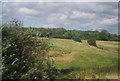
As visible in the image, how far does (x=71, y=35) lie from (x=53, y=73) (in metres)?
32.2

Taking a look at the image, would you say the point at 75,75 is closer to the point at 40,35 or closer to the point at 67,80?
the point at 67,80

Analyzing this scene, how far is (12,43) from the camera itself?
5371 mm

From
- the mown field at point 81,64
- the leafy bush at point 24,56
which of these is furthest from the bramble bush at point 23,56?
the mown field at point 81,64

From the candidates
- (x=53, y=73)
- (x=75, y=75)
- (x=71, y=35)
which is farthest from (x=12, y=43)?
(x=71, y=35)

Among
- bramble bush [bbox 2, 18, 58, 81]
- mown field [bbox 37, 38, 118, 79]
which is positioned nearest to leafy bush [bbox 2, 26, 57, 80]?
bramble bush [bbox 2, 18, 58, 81]

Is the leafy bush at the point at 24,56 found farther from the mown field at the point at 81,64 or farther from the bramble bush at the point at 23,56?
the mown field at the point at 81,64

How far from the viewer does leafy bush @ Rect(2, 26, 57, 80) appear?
5230mm

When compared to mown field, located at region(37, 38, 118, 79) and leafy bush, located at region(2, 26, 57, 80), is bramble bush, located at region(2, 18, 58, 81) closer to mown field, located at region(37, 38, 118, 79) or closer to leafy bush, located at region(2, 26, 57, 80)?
leafy bush, located at region(2, 26, 57, 80)

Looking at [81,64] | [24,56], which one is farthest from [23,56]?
[81,64]

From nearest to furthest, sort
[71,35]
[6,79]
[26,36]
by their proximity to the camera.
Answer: [6,79] < [26,36] < [71,35]

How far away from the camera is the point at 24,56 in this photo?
19.0 feet

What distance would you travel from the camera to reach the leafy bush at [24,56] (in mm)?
5230

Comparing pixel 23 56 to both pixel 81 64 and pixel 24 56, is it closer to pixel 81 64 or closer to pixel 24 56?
pixel 24 56

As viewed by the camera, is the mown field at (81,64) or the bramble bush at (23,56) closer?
the bramble bush at (23,56)
